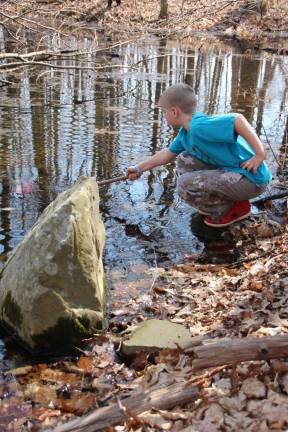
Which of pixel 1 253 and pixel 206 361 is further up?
pixel 206 361

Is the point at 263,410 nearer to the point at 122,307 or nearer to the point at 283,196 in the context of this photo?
the point at 122,307

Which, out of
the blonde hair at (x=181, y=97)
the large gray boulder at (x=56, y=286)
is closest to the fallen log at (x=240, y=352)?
the large gray boulder at (x=56, y=286)

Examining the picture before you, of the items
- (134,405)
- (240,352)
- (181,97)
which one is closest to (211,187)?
(181,97)

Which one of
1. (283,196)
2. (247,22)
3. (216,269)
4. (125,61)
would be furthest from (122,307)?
(247,22)

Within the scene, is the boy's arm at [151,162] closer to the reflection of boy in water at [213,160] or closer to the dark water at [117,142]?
the reflection of boy in water at [213,160]

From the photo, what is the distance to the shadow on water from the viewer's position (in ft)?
16.2

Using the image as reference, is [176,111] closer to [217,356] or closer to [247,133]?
[247,133]

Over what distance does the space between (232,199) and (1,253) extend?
221cm

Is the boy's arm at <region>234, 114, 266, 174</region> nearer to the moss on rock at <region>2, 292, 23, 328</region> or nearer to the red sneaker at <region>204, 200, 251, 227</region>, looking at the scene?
the red sneaker at <region>204, 200, 251, 227</region>

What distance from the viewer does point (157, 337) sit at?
334cm

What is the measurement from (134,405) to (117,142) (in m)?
5.65

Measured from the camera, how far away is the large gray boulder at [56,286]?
3395 mm

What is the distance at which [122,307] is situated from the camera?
3.90 metres

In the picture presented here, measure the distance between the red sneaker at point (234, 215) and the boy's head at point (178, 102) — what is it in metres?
1.04
